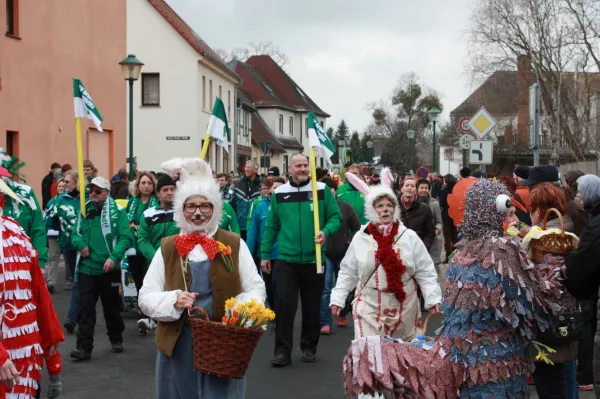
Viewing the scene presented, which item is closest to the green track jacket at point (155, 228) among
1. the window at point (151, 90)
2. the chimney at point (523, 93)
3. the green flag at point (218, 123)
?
the green flag at point (218, 123)

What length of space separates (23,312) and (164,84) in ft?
117

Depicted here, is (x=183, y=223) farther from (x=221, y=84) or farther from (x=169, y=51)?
(x=221, y=84)

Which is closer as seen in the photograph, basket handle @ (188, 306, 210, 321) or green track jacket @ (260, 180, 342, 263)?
basket handle @ (188, 306, 210, 321)

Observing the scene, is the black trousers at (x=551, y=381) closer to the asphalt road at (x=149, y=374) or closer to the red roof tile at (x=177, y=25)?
the asphalt road at (x=149, y=374)

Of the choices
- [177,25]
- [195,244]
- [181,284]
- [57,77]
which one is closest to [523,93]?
[177,25]

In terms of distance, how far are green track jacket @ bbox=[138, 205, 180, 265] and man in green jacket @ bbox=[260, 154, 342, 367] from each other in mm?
1151

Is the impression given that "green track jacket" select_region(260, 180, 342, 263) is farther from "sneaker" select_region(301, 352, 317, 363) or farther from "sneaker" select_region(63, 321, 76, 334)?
"sneaker" select_region(63, 321, 76, 334)

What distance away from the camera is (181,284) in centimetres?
497

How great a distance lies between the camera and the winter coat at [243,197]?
1355 centimetres

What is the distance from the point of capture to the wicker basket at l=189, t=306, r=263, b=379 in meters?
4.50

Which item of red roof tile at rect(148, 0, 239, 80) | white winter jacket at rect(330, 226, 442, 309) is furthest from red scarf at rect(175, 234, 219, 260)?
red roof tile at rect(148, 0, 239, 80)

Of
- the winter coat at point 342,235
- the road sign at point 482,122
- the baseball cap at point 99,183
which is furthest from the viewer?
the road sign at point 482,122

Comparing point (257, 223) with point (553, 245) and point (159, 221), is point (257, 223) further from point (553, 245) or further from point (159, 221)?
point (553, 245)

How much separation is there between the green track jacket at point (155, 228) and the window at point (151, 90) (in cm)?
3207
